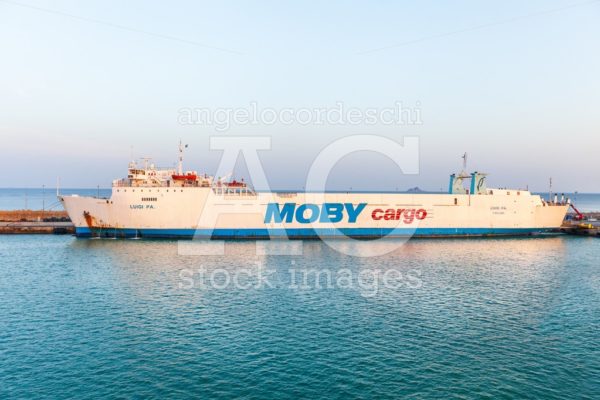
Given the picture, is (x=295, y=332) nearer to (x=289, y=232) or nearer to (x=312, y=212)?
(x=289, y=232)

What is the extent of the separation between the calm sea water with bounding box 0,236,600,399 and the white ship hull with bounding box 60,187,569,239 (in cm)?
1373

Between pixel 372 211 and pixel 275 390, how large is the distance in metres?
39.1

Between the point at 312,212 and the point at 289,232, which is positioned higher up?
the point at 312,212

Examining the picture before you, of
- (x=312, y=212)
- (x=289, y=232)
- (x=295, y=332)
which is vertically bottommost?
(x=295, y=332)

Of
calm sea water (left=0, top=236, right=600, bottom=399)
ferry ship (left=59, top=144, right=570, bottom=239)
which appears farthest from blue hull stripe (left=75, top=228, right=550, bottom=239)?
calm sea water (left=0, top=236, right=600, bottom=399)

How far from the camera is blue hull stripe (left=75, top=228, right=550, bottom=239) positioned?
157 feet

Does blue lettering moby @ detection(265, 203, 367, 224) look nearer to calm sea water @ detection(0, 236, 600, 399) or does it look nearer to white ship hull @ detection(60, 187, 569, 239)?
white ship hull @ detection(60, 187, 569, 239)

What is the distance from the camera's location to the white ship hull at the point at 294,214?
1864 inches

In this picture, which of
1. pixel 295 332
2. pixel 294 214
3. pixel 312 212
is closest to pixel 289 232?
pixel 294 214

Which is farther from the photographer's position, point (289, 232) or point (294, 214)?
point (289, 232)

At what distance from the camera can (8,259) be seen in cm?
3584

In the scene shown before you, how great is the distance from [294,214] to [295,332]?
101 feet

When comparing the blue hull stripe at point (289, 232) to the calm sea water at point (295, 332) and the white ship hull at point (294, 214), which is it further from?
the calm sea water at point (295, 332)

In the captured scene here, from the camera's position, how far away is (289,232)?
4950 cm
